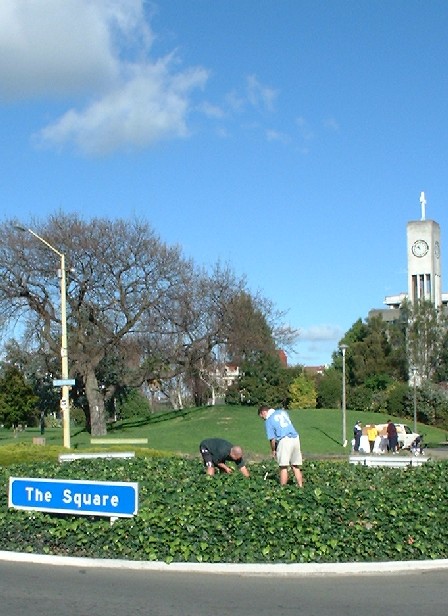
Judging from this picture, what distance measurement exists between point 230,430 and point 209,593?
39.0m

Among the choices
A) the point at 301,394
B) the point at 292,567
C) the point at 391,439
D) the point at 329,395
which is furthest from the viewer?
the point at 329,395

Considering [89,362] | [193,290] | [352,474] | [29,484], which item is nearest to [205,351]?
[193,290]

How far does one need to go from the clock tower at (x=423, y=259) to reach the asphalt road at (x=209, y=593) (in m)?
70.0

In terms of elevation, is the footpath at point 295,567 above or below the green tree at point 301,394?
below

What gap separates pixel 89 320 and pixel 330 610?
39417mm

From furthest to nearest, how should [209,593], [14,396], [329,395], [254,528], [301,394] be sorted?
[329,395]
[301,394]
[14,396]
[254,528]
[209,593]

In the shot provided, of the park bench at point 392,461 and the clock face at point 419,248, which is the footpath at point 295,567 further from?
the clock face at point 419,248

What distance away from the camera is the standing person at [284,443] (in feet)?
47.5

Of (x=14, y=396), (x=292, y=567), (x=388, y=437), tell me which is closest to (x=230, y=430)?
(x=388, y=437)

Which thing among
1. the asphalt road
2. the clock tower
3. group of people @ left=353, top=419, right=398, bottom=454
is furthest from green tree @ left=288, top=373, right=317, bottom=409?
the asphalt road

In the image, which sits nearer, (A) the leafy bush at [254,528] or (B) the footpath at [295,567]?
(B) the footpath at [295,567]

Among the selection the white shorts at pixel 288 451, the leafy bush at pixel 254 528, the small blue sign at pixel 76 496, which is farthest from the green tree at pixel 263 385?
the leafy bush at pixel 254 528

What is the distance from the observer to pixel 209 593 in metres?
9.55

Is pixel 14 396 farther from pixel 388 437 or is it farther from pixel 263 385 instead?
pixel 388 437
